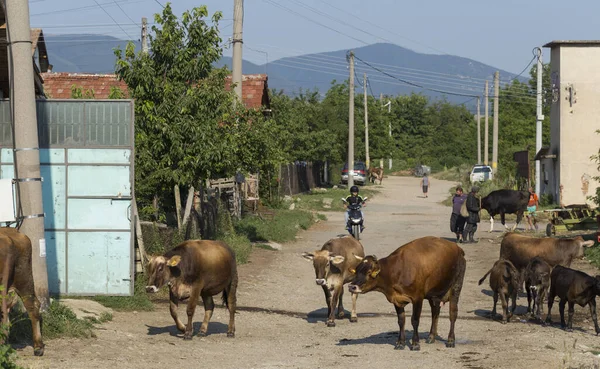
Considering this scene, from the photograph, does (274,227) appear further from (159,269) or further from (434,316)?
(159,269)

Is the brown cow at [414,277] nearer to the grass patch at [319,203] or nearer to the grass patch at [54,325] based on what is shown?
the grass patch at [54,325]

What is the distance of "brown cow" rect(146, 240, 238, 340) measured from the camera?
1369cm

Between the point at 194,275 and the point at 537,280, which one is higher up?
the point at 194,275

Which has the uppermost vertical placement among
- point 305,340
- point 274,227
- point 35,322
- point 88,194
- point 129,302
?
point 88,194

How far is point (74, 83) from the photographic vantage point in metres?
40.9

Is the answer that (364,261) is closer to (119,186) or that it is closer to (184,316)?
(184,316)

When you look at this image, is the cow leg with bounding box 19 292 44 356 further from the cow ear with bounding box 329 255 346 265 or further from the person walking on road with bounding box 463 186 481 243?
the person walking on road with bounding box 463 186 481 243

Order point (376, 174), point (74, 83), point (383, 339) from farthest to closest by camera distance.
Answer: point (376, 174), point (74, 83), point (383, 339)

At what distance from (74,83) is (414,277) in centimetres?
2999

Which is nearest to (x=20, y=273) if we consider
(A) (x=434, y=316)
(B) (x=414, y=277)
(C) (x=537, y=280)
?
(B) (x=414, y=277)

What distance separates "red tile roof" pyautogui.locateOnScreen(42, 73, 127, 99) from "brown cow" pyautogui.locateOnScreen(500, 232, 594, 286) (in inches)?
971

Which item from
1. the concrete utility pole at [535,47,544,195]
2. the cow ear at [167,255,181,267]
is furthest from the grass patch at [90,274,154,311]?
the concrete utility pole at [535,47,544,195]

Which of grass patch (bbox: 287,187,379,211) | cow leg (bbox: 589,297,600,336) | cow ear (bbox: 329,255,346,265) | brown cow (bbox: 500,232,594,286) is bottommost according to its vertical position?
cow leg (bbox: 589,297,600,336)

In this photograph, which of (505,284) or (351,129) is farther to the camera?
(351,129)
